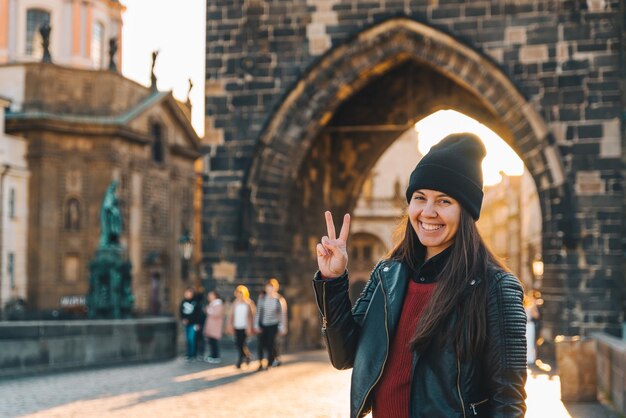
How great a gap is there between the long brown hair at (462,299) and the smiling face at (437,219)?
0.03 m

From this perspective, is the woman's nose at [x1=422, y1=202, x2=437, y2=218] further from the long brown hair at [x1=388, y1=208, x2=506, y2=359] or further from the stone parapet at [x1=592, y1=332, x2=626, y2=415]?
the stone parapet at [x1=592, y1=332, x2=626, y2=415]

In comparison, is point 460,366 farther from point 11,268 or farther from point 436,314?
point 11,268

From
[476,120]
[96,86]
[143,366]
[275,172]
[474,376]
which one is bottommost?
[143,366]

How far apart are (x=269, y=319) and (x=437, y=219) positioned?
1278cm

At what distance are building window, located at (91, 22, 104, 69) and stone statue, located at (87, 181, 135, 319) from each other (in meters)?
28.9

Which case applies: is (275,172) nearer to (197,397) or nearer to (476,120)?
(476,120)

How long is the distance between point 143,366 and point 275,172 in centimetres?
451

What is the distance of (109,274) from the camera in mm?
22172

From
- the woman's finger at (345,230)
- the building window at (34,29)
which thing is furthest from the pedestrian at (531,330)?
the building window at (34,29)

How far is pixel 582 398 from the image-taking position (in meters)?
11.5

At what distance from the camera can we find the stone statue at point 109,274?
2212 cm

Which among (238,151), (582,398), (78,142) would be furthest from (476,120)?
(78,142)

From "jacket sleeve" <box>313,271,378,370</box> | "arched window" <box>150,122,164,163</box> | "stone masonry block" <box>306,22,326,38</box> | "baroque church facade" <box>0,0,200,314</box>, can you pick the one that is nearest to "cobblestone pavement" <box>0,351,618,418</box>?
"stone masonry block" <box>306,22,326,38</box>

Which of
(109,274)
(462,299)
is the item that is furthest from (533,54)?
(462,299)
